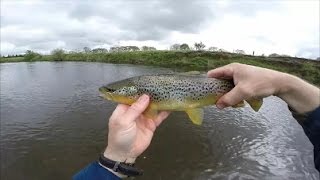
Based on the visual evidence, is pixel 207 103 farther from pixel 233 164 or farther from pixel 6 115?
A: pixel 6 115

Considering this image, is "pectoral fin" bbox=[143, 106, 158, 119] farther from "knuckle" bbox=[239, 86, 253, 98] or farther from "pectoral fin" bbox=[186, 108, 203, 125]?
"knuckle" bbox=[239, 86, 253, 98]

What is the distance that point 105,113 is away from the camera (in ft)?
63.0

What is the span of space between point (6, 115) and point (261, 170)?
13.8m

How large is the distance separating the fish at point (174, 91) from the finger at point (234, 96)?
0.48ft

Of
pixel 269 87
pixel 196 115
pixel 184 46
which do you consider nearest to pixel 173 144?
pixel 196 115

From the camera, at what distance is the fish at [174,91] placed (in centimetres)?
358

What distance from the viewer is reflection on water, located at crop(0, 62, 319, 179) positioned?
1230cm

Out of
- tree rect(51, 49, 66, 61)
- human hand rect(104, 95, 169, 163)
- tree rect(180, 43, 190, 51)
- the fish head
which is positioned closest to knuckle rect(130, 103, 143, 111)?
human hand rect(104, 95, 169, 163)

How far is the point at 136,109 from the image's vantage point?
3217mm

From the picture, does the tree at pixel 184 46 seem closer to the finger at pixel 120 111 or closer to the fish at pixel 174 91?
the fish at pixel 174 91

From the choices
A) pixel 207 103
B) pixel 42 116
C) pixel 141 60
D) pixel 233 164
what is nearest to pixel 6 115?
pixel 42 116

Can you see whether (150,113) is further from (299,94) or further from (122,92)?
(299,94)

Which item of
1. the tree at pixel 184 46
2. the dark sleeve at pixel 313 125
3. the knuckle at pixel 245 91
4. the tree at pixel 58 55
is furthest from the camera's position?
the tree at pixel 184 46

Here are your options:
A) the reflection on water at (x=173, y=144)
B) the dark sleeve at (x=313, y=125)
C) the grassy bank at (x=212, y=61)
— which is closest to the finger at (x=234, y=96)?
the dark sleeve at (x=313, y=125)
